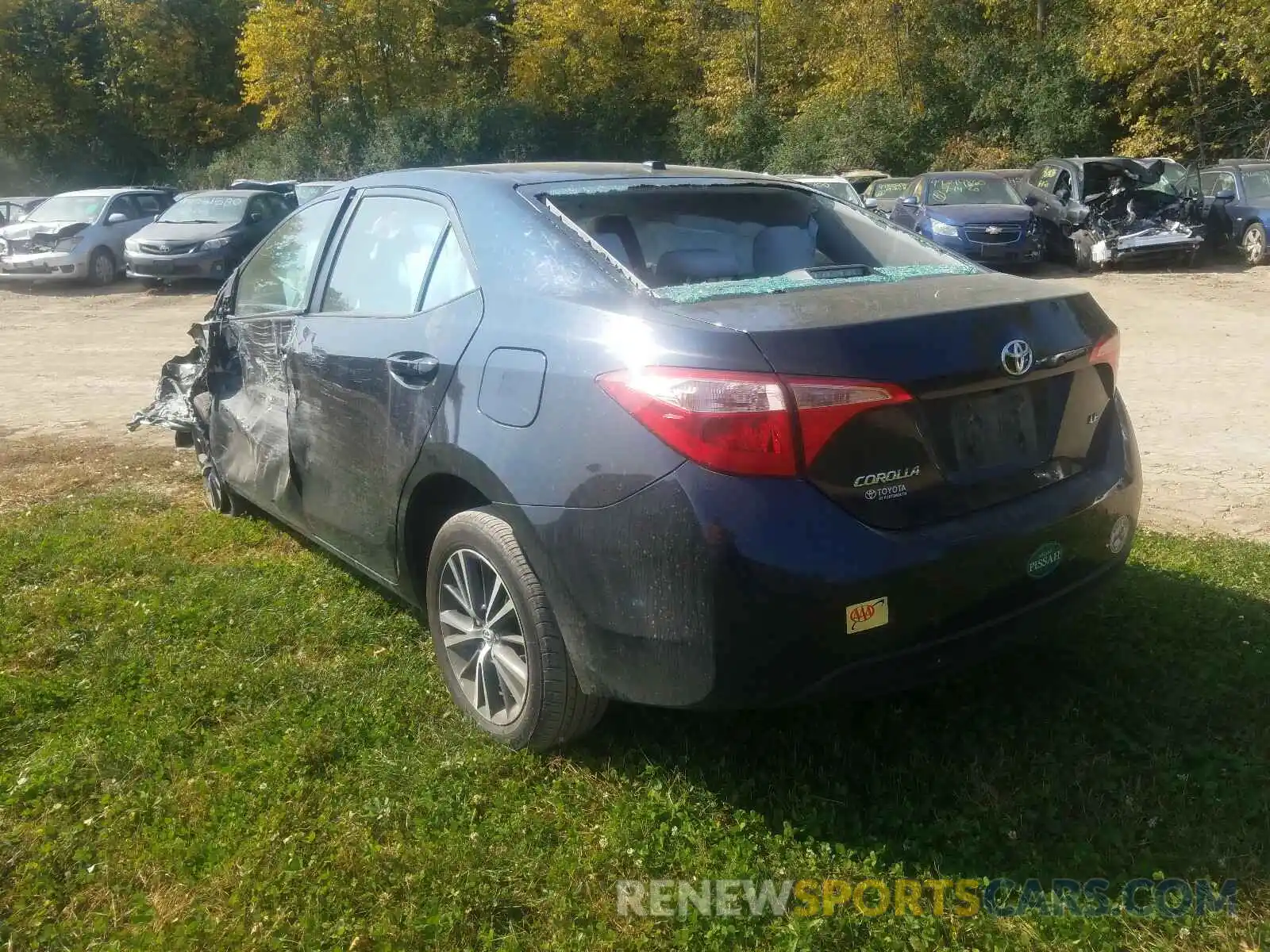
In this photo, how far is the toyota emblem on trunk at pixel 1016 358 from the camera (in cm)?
262

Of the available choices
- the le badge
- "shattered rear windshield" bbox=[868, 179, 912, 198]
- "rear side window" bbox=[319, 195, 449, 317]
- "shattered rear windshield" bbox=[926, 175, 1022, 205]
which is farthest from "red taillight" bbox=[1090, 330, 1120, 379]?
"shattered rear windshield" bbox=[868, 179, 912, 198]

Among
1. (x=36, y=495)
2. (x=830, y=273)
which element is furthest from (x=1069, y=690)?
(x=36, y=495)

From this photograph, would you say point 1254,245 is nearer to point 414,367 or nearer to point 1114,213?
point 1114,213

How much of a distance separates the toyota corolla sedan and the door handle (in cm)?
1

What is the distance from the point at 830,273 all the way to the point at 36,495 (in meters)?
4.84

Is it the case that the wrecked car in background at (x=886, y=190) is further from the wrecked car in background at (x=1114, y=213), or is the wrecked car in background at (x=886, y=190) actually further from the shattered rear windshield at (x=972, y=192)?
the wrecked car in background at (x=1114, y=213)

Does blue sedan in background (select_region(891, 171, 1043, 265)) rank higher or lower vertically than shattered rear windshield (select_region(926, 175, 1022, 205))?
lower

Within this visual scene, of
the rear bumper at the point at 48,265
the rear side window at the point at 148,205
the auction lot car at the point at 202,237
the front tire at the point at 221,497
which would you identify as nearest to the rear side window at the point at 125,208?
the rear side window at the point at 148,205

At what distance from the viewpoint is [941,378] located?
8.18 feet

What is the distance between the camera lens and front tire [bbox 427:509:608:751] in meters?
2.76

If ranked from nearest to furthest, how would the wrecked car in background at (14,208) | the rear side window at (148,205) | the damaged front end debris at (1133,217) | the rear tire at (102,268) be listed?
the damaged front end debris at (1133,217) → the rear tire at (102,268) → the rear side window at (148,205) → the wrecked car in background at (14,208)

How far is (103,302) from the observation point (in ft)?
54.0

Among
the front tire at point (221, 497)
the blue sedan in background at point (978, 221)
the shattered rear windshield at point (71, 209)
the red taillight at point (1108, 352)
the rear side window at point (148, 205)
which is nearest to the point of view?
the red taillight at point (1108, 352)

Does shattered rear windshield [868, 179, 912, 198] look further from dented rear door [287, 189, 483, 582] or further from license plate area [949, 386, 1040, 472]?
license plate area [949, 386, 1040, 472]
